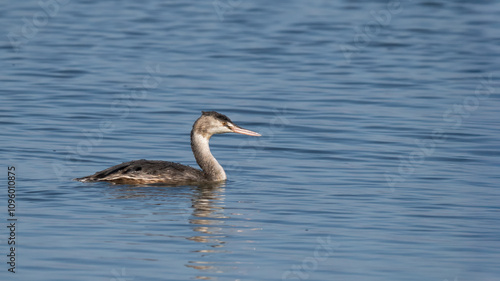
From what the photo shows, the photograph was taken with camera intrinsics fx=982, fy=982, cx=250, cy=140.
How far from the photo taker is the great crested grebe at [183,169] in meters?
12.6

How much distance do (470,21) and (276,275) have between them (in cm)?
2304

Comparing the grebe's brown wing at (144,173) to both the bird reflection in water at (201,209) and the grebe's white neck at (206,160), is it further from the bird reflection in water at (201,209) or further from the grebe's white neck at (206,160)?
the grebe's white neck at (206,160)

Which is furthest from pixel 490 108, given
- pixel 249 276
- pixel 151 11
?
pixel 151 11

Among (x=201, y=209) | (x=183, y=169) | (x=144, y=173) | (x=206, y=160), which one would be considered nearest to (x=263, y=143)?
(x=206, y=160)

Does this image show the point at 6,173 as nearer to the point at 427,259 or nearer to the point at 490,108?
the point at 427,259

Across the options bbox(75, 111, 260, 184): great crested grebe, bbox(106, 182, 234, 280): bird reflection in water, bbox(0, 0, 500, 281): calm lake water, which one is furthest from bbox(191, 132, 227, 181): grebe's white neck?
bbox(0, 0, 500, 281): calm lake water

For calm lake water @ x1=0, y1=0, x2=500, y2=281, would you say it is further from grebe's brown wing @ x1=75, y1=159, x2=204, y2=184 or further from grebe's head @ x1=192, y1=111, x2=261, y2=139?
grebe's head @ x1=192, y1=111, x2=261, y2=139

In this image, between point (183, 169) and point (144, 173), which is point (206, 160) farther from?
point (144, 173)

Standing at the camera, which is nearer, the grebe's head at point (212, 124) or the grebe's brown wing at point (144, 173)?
the grebe's brown wing at point (144, 173)

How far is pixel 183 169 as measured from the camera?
13.1 metres

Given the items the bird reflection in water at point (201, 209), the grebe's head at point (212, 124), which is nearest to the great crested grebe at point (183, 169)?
the grebe's head at point (212, 124)

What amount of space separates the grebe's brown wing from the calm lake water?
186 mm

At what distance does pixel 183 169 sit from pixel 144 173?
23.5 inches

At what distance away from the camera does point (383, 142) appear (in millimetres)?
16172
